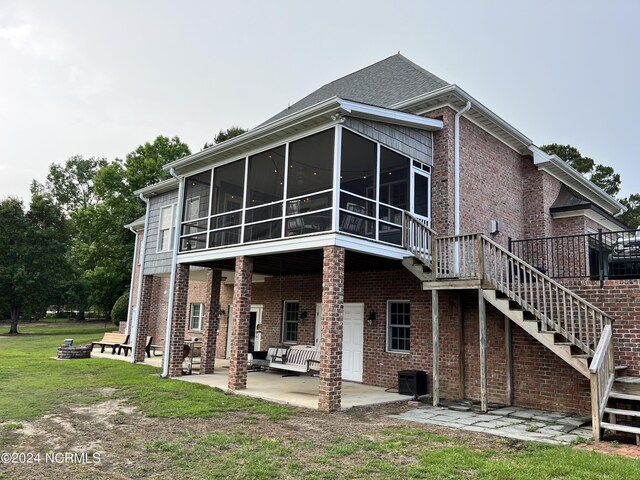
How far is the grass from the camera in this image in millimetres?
7707

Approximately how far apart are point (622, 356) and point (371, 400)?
4742mm

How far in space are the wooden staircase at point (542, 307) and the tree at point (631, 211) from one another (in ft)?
105

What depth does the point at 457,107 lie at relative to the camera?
36.2ft

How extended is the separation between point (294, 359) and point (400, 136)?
22.4ft

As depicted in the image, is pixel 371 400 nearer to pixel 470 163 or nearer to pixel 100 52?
pixel 470 163

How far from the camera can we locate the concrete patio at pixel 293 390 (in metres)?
8.83

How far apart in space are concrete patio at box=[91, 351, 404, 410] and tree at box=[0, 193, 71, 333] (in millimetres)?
23060

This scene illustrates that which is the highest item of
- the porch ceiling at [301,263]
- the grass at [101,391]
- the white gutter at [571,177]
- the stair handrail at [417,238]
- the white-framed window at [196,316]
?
the white gutter at [571,177]

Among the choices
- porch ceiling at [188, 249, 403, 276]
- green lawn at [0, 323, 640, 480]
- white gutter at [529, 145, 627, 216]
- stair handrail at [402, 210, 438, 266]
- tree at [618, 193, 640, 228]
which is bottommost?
green lawn at [0, 323, 640, 480]

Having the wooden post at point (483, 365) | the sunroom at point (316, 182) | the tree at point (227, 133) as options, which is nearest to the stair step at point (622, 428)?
the wooden post at point (483, 365)

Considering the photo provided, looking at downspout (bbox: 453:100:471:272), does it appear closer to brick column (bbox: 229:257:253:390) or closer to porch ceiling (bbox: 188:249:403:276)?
porch ceiling (bbox: 188:249:403:276)

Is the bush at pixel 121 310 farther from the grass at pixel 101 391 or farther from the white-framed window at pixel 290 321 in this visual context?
the white-framed window at pixel 290 321

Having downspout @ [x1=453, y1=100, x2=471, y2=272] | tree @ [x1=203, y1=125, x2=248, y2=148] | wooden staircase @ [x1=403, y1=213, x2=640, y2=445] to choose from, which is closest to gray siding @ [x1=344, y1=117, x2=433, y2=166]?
downspout @ [x1=453, y1=100, x2=471, y2=272]

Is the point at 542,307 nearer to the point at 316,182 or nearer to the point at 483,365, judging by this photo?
the point at 483,365
